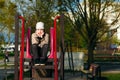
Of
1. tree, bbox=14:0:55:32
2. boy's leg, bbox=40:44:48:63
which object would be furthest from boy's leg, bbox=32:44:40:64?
tree, bbox=14:0:55:32

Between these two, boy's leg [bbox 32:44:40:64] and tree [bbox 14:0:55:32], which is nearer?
boy's leg [bbox 32:44:40:64]

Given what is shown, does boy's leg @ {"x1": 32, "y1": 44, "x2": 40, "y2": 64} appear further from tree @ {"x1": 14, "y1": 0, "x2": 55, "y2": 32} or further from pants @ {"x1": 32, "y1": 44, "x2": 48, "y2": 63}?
tree @ {"x1": 14, "y1": 0, "x2": 55, "y2": 32}

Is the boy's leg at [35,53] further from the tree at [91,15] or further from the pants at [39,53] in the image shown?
the tree at [91,15]

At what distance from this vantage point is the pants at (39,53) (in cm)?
1096

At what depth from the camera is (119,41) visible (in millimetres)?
93000

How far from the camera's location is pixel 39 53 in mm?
11125

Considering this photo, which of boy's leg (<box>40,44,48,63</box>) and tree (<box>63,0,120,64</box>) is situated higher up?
tree (<box>63,0,120,64</box>)

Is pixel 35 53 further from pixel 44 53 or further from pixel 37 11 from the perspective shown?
pixel 37 11

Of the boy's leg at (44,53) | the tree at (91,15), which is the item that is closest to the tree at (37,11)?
the tree at (91,15)

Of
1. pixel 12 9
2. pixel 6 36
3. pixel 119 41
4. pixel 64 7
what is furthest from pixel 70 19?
pixel 119 41

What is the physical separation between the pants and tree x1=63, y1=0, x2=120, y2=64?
44.2ft

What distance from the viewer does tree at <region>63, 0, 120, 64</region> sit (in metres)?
24.7

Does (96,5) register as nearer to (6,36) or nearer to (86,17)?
(86,17)

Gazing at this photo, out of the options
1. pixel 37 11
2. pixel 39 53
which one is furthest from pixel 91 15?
pixel 39 53
